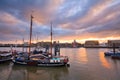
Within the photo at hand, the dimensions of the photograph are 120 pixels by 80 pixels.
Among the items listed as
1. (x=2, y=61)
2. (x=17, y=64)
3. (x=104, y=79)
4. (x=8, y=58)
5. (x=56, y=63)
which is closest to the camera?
(x=104, y=79)

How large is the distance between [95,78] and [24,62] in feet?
63.8

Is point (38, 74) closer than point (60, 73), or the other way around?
point (38, 74)

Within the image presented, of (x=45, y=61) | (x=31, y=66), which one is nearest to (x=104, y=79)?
(x=45, y=61)

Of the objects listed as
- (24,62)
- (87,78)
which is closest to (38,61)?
(24,62)

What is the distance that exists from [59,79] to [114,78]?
374 inches

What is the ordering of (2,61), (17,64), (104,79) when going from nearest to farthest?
(104,79) < (17,64) < (2,61)

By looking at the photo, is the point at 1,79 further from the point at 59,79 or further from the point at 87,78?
the point at 87,78

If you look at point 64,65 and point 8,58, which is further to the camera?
point 8,58

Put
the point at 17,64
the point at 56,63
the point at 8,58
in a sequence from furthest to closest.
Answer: the point at 8,58 → the point at 17,64 → the point at 56,63

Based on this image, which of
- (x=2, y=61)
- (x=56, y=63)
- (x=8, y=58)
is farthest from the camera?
(x=8, y=58)

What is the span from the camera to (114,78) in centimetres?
2081

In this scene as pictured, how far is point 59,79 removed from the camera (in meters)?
20.8

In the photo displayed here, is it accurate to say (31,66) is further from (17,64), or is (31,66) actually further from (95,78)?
(95,78)

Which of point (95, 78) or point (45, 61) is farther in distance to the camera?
point (45, 61)
